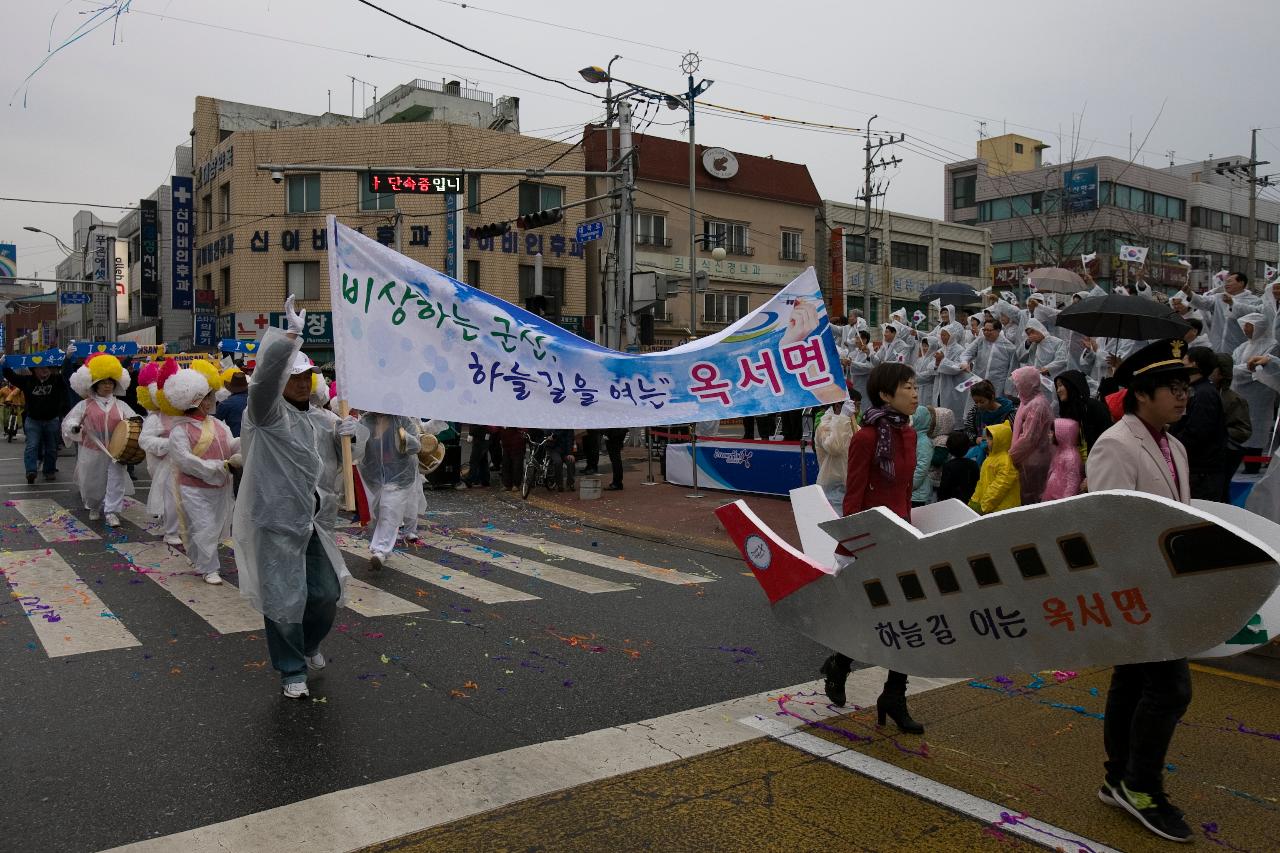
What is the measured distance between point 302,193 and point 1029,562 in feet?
115

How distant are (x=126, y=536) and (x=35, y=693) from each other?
6071 mm

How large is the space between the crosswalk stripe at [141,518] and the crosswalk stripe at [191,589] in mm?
902

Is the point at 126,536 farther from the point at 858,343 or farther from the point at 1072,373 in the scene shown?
the point at 858,343

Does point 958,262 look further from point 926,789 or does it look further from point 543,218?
point 926,789

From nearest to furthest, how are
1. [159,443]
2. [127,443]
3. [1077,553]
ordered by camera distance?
1. [1077,553]
2. [159,443]
3. [127,443]

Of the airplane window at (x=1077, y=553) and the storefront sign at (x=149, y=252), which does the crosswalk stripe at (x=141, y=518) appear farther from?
the storefront sign at (x=149, y=252)

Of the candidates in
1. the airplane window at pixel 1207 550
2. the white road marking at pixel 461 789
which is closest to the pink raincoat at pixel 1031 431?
the white road marking at pixel 461 789

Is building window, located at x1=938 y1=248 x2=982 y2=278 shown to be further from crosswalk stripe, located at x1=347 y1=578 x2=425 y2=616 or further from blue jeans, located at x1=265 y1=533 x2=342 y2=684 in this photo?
blue jeans, located at x1=265 y1=533 x2=342 y2=684

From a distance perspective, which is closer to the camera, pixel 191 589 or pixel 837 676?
pixel 837 676

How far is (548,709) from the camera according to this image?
5070mm

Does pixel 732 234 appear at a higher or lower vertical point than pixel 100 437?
higher

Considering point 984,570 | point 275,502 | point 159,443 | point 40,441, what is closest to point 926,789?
point 984,570

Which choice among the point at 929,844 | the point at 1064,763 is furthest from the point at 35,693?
the point at 1064,763

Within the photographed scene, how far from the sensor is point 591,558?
10031 millimetres
